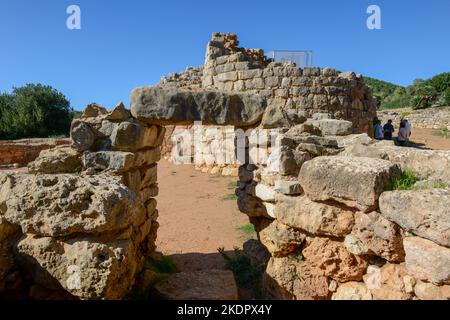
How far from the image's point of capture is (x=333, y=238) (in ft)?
10.9

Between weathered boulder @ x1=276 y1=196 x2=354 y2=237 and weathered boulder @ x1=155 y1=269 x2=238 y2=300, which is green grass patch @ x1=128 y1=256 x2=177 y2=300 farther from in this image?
weathered boulder @ x1=276 y1=196 x2=354 y2=237

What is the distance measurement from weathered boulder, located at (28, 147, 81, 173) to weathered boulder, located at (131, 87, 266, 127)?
3.13ft

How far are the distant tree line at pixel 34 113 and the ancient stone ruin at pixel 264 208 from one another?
19.9 m

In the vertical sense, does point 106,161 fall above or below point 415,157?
below

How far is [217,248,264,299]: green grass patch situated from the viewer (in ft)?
15.1

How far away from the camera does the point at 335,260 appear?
3293 millimetres

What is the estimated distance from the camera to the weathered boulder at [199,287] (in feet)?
11.6

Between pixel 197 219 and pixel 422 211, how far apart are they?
6169 mm

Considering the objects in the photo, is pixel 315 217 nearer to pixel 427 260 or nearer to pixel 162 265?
pixel 427 260

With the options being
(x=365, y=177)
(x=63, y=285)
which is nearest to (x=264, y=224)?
(x=365, y=177)

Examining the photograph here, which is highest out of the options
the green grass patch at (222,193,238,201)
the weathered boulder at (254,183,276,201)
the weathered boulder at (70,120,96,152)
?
the weathered boulder at (70,120,96,152)

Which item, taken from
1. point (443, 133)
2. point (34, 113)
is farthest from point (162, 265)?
point (443, 133)

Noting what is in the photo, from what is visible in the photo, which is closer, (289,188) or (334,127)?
(289,188)

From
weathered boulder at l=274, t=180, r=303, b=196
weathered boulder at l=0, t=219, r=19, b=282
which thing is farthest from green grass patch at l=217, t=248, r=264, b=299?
weathered boulder at l=0, t=219, r=19, b=282
